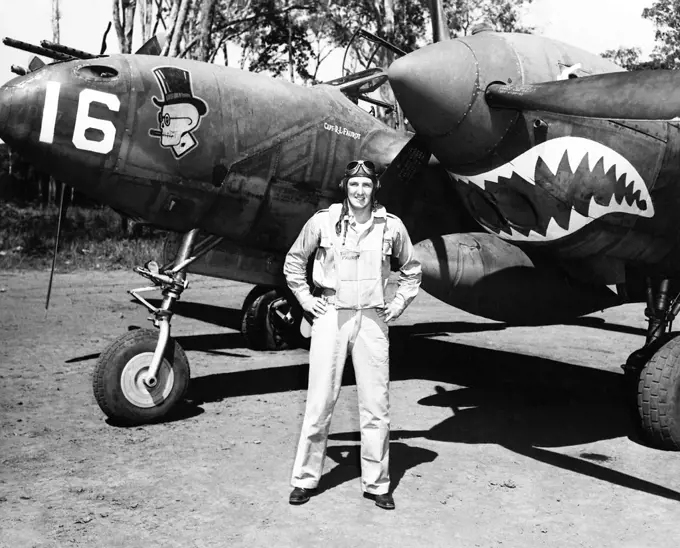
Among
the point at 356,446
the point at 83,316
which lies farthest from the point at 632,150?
the point at 83,316

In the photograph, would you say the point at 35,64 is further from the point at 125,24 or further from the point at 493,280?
the point at 125,24

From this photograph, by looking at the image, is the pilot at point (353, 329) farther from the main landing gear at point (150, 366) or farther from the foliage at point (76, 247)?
the foliage at point (76, 247)

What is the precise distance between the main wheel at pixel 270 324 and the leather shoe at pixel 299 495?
209 inches

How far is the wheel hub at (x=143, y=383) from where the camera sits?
6.14 m

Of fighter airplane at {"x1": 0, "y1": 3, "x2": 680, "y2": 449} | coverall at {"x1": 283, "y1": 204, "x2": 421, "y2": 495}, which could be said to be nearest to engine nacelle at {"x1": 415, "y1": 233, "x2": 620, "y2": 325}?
fighter airplane at {"x1": 0, "y1": 3, "x2": 680, "y2": 449}

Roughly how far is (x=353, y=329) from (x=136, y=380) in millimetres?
2394

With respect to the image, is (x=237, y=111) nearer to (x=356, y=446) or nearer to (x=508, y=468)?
(x=356, y=446)

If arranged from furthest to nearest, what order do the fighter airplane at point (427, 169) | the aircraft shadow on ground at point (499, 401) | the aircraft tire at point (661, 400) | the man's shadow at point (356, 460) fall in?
the aircraft tire at point (661, 400), the aircraft shadow on ground at point (499, 401), the fighter airplane at point (427, 169), the man's shadow at point (356, 460)

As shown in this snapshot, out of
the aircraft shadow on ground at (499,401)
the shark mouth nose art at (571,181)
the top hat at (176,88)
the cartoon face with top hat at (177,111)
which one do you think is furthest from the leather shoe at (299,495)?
the top hat at (176,88)

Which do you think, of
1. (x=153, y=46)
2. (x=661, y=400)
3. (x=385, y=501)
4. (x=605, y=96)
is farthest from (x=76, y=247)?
(x=605, y=96)

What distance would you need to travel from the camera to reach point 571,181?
542cm

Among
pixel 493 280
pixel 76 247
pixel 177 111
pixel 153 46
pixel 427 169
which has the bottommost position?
pixel 76 247

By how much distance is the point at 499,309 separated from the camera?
6750 mm

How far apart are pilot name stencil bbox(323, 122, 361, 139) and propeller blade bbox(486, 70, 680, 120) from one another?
94.5 inches
